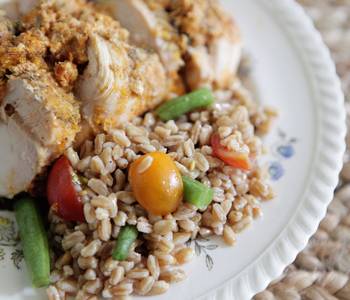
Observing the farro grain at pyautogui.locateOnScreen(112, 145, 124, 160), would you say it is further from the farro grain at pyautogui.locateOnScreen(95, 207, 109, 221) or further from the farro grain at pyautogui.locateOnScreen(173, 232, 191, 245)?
the farro grain at pyautogui.locateOnScreen(173, 232, 191, 245)

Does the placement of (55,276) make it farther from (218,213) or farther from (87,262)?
(218,213)

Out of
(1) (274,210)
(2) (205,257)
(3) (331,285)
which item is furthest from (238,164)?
(3) (331,285)

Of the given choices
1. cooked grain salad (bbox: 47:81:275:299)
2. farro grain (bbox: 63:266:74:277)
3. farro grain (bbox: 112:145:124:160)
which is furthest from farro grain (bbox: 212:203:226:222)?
farro grain (bbox: 63:266:74:277)

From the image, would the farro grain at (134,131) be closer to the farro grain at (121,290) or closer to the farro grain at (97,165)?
the farro grain at (97,165)

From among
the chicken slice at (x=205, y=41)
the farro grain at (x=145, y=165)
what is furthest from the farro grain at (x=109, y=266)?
the chicken slice at (x=205, y=41)

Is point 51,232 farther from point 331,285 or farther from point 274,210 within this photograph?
point 331,285
